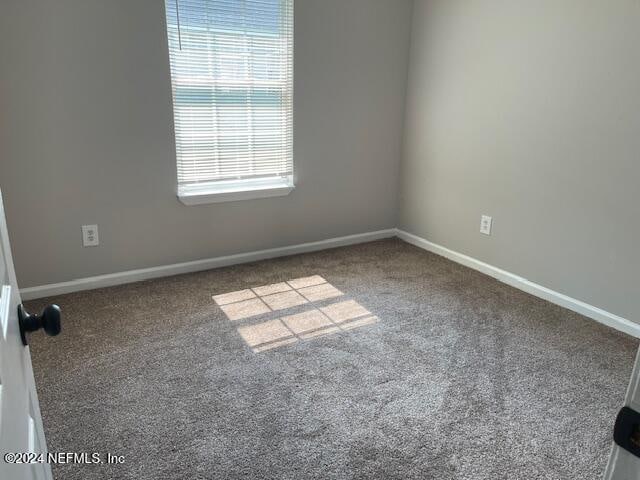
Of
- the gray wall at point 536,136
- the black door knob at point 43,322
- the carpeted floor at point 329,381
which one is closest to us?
the black door knob at point 43,322

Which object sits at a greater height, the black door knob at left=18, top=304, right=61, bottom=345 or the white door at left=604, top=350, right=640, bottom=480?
the white door at left=604, top=350, right=640, bottom=480

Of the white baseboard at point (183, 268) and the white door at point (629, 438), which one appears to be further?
the white baseboard at point (183, 268)

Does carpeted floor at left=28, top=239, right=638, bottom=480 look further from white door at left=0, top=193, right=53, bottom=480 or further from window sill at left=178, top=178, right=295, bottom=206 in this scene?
white door at left=0, top=193, right=53, bottom=480

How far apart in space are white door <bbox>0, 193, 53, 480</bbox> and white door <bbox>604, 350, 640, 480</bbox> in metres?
0.67

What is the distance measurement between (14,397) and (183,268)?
8.24 feet

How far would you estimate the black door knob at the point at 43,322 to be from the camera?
2.67 feet

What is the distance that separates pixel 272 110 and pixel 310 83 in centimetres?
34

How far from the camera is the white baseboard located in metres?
2.80

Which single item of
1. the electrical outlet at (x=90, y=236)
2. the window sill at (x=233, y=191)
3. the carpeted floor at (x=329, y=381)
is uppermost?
the window sill at (x=233, y=191)

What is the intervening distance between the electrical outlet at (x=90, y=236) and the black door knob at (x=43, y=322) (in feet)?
7.01

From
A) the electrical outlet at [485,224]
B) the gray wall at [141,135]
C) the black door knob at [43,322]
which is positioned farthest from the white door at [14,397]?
the electrical outlet at [485,224]

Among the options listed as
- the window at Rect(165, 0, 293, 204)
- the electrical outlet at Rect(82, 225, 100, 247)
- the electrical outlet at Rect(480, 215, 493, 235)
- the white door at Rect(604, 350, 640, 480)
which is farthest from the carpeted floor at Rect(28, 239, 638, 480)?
the white door at Rect(604, 350, 640, 480)

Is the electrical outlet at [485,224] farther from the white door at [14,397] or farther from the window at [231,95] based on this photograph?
the white door at [14,397]

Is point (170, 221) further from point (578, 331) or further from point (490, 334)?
point (578, 331)
